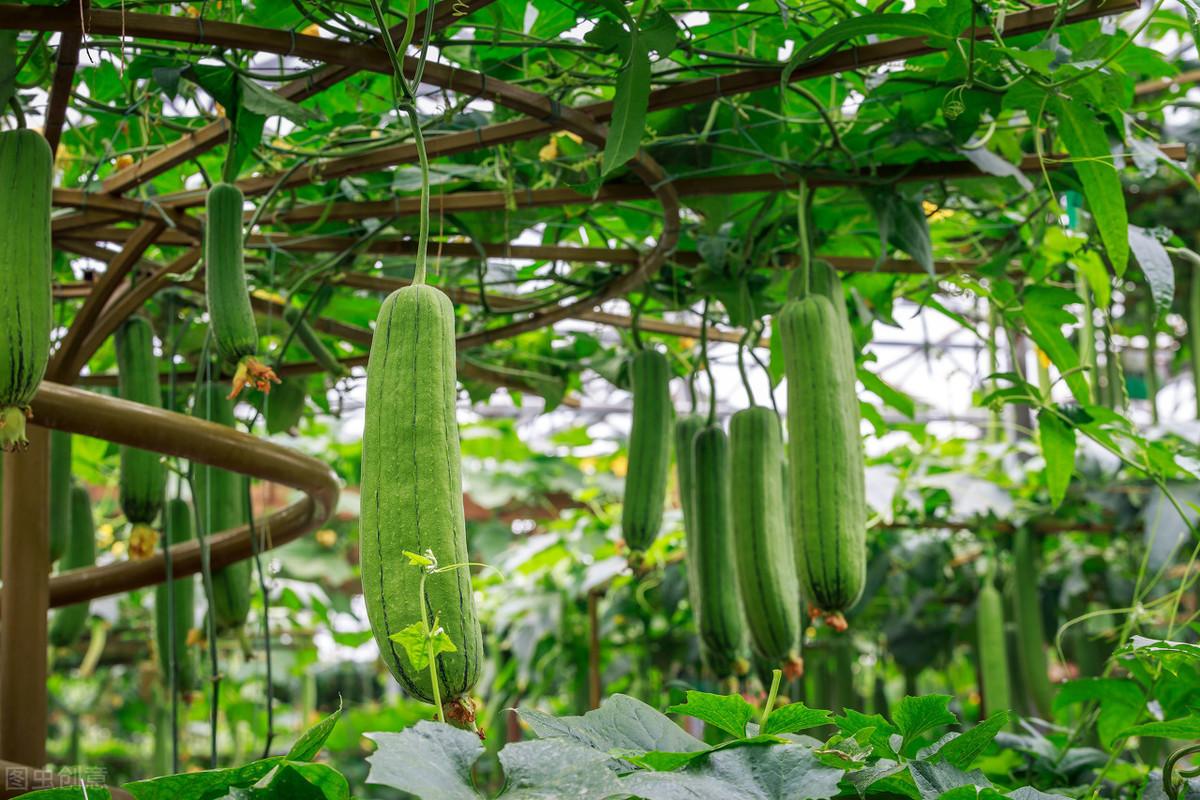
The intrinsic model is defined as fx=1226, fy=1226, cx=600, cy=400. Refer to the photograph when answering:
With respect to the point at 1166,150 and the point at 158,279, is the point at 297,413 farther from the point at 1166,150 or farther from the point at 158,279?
the point at 1166,150

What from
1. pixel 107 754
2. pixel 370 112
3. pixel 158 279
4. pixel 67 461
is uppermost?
pixel 370 112

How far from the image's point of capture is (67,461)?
2385 mm

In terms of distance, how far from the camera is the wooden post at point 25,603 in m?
1.88

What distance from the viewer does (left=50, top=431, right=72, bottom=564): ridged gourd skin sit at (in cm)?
230

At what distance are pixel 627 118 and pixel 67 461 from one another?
1.44 metres

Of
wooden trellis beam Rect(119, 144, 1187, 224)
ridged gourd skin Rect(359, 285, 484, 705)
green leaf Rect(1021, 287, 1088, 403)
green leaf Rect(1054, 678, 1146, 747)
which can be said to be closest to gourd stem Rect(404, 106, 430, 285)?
ridged gourd skin Rect(359, 285, 484, 705)

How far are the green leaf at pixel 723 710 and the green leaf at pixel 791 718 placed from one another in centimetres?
2

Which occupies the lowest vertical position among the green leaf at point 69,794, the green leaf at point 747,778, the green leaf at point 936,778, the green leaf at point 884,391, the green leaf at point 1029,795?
the green leaf at point 1029,795

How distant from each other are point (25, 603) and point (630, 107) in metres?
1.24

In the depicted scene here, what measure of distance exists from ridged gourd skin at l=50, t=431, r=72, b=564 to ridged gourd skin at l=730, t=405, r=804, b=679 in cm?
127

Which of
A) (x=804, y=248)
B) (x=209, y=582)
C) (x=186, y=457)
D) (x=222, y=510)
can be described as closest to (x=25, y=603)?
(x=209, y=582)

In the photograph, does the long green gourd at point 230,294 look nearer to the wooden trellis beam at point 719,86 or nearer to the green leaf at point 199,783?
the wooden trellis beam at point 719,86

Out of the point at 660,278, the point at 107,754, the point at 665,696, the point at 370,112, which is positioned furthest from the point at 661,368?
the point at 107,754

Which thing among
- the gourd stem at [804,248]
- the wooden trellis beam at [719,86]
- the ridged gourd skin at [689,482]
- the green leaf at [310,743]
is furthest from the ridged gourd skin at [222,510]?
the green leaf at [310,743]
